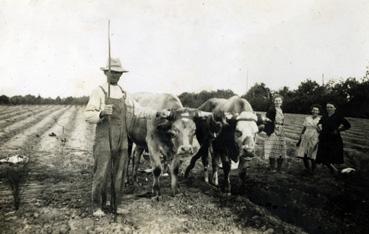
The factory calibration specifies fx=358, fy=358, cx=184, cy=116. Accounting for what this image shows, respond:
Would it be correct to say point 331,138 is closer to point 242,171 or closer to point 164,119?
point 242,171

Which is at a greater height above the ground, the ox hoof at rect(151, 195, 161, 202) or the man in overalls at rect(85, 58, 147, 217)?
the man in overalls at rect(85, 58, 147, 217)

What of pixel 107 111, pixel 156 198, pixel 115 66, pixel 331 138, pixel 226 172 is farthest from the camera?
pixel 331 138

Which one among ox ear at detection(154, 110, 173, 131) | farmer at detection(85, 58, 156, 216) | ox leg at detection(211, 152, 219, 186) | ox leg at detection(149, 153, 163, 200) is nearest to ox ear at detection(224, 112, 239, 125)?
ox leg at detection(211, 152, 219, 186)

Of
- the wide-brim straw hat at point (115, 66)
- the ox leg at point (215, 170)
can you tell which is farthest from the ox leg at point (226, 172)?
the wide-brim straw hat at point (115, 66)

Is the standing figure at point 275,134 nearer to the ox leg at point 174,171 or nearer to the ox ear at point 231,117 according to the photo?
the ox ear at point 231,117

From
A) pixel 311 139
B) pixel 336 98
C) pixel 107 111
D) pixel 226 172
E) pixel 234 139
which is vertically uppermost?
pixel 336 98

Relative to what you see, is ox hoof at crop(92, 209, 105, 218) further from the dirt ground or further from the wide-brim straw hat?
the wide-brim straw hat

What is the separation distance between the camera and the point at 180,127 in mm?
5371

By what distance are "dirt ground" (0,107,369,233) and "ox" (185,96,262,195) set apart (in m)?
→ 0.49

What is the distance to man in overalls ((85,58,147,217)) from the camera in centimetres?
465

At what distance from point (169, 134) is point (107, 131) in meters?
1.19

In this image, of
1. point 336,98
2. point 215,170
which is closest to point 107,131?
point 215,170

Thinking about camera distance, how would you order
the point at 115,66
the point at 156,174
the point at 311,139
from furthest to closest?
the point at 311,139 < the point at 156,174 < the point at 115,66

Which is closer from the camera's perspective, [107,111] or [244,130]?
[107,111]
